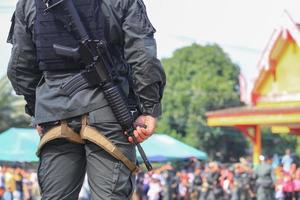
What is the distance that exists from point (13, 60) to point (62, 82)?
0.39m

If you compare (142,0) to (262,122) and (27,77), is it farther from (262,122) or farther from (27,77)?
(262,122)

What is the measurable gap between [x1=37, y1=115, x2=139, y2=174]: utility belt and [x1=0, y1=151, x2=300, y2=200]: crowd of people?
1534 cm

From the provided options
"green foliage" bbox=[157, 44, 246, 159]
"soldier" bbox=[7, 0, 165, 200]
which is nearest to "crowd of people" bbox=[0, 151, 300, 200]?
"soldier" bbox=[7, 0, 165, 200]

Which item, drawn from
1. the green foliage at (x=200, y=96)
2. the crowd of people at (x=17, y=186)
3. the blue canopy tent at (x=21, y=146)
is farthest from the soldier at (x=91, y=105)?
the green foliage at (x=200, y=96)

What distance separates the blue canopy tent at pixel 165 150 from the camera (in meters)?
25.2

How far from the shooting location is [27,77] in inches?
158

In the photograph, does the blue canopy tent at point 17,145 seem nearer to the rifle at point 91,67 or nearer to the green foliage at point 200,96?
the rifle at point 91,67

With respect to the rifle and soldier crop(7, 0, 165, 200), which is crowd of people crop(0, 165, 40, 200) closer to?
soldier crop(7, 0, 165, 200)

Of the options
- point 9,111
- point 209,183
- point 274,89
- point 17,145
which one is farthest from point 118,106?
point 9,111

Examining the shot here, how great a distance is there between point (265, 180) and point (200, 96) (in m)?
40.7

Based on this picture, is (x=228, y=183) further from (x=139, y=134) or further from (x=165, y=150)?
(x=139, y=134)

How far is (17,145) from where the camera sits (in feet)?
64.8

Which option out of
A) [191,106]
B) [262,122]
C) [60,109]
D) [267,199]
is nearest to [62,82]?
[60,109]

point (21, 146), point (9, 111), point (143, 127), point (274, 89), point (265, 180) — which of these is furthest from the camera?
point (9, 111)
